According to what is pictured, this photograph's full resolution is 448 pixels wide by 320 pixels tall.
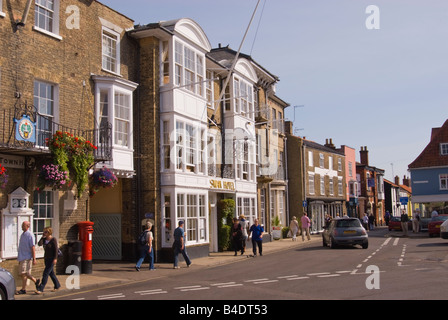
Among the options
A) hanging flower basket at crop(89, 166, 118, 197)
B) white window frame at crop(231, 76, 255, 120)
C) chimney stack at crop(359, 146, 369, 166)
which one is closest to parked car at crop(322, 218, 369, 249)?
white window frame at crop(231, 76, 255, 120)

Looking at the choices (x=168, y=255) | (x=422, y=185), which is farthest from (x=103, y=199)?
(x=422, y=185)

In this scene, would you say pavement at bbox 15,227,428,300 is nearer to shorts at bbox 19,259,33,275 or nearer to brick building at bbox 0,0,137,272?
shorts at bbox 19,259,33,275

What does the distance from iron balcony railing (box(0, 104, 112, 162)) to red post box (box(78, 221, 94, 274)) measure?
2234 millimetres

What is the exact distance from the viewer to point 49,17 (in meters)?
16.1

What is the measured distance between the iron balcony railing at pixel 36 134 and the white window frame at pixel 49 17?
2.70m

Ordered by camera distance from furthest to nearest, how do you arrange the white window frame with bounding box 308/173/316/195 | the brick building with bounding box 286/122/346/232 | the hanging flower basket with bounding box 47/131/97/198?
the white window frame with bounding box 308/173/316/195 → the brick building with bounding box 286/122/346/232 → the hanging flower basket with bounding box 47/131/97/198

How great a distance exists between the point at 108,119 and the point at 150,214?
4222mm

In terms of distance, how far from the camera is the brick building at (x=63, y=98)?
46.4 ft

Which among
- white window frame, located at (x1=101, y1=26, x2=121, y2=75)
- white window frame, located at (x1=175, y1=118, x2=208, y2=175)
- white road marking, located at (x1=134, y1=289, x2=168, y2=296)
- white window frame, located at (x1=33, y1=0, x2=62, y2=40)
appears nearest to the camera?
white road marking, located at (x1=134, y1=289, x2=168, y2=296)

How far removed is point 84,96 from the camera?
17.1 metres

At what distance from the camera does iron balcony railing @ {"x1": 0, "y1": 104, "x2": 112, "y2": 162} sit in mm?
13680

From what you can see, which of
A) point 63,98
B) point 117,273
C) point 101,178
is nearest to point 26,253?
point 117,273

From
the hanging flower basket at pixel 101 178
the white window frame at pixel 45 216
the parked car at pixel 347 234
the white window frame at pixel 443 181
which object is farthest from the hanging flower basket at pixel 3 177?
the white window frame at pixel 443 181

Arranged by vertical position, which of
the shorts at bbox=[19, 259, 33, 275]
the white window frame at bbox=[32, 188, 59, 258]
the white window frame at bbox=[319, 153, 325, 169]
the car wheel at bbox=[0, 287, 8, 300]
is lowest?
the car wheel at bbox=[0, 287, 8, 300]
